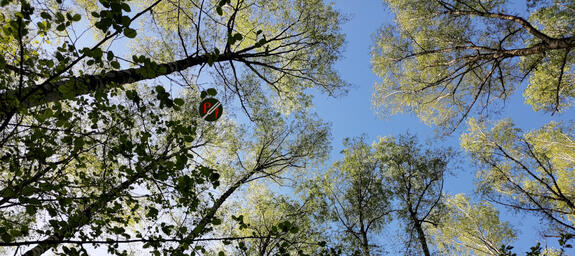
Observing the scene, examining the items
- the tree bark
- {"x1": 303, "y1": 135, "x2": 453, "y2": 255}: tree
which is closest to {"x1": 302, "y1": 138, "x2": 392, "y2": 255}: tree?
{"x1": 303, "y1": 135, "x2": 453, "y2": 255}: tree

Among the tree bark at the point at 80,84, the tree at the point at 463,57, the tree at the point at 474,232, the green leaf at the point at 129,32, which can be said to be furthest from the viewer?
the tree at the point at 474,232

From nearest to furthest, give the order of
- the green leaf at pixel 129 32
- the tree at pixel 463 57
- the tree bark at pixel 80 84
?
1. the green leaf at pixel 129 32
2. the tree bark at pixel 80 84
3. the tree at pixel 463 57

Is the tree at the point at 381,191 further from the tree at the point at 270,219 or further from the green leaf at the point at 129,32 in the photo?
the green leaf at the point at 129,32

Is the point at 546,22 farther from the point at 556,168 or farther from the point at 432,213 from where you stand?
the point at 556,168

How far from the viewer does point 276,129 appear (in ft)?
37.6

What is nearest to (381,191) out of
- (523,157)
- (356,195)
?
(356,195)

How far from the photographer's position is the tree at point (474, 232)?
484 inches

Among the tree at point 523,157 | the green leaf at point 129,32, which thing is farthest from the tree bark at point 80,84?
the tree at point 523,157

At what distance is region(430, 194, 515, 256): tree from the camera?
12281 mm

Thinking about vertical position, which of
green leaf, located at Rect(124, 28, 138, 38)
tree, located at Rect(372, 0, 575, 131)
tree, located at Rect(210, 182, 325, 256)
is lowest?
green leaf, located at Rect(124, 28, 138, 38)

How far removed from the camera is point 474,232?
498 inches

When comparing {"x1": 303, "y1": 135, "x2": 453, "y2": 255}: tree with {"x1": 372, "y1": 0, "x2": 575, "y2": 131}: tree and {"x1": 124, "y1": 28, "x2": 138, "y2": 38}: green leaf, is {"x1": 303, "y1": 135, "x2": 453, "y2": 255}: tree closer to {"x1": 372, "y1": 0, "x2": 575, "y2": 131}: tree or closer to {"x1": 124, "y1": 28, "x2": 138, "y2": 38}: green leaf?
{"x1": 372, "y1": 0, "x2": 575, "y2": 131}: tree

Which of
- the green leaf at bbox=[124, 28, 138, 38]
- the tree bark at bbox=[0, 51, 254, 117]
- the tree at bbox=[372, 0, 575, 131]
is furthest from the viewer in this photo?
the tree at bbox=[372, 0, 575, 131]

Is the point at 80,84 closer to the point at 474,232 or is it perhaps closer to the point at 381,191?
the point at 381,191
